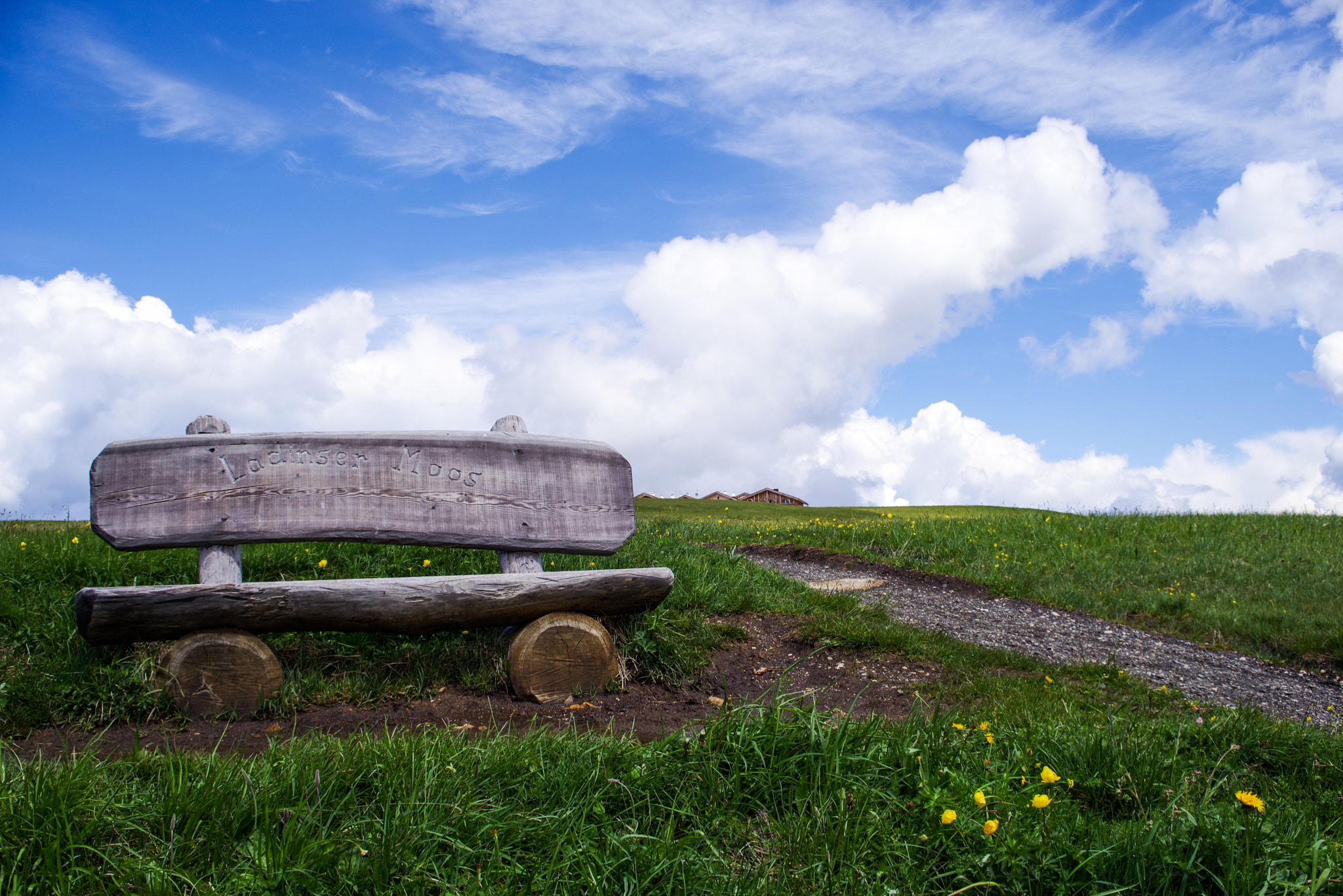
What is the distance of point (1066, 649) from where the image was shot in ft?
23.3

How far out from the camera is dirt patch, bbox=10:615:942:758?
387cm

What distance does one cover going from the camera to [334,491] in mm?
5234

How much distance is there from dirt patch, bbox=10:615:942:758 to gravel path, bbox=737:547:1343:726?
1921 millimetres

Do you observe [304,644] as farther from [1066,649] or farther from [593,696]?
[1066,649]

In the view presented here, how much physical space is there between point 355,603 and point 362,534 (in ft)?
2.27

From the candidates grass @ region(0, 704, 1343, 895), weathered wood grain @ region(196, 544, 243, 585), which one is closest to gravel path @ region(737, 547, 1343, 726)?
grass @ region(0, 704, 1343, 895)

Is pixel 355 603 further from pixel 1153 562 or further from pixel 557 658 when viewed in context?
pixel 1153 562

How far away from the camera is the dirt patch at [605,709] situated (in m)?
3.87

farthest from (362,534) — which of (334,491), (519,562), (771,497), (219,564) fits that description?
Answer: (771,497)

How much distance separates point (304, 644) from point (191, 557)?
1.67 m

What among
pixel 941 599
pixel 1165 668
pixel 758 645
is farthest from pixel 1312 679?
pixel 758 645

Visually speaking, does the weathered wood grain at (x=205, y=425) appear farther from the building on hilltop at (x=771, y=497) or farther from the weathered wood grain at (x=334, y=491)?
the building on hilltop at (x=771, y=497)

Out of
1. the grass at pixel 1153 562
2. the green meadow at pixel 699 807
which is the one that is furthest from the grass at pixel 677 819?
the grass at pixel 1153 562

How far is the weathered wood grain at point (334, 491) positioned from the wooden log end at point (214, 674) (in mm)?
811
